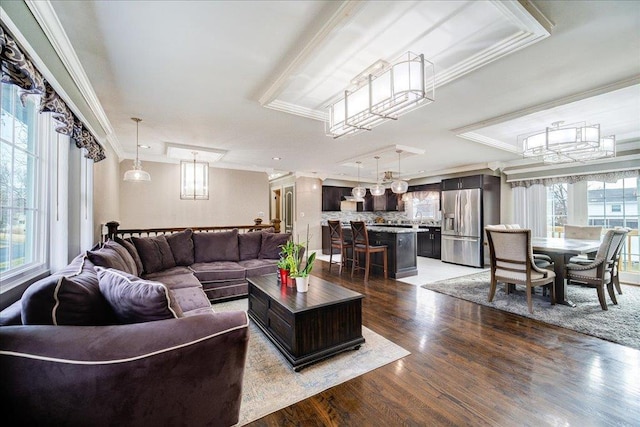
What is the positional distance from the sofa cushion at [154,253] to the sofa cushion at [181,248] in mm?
75

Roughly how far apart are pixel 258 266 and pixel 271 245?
60 centimetres

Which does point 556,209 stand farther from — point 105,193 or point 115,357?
point 105,193

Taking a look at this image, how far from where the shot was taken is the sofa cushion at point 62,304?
109cm

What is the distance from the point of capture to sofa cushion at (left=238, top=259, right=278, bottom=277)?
3.85m

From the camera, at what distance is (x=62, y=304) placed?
115 centimetres

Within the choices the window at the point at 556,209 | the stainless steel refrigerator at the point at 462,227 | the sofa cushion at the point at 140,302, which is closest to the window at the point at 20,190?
the sofa cushion at the point at 140,302

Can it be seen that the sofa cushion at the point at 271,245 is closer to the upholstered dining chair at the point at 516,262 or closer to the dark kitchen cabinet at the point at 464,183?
the upholstered dining chair at the point at 516,262

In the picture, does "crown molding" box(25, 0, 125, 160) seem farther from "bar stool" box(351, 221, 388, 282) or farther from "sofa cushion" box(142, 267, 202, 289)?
"bar stool" box(351, 221, 388, 282)

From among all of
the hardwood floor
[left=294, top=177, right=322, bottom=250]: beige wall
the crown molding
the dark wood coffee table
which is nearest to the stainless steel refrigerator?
the hardwood floor

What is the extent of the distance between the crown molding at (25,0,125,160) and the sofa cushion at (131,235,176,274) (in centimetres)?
160

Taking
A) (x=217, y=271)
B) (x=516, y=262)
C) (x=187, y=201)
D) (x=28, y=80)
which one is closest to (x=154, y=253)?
(x=217, y=271)

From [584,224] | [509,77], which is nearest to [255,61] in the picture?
[509,77]

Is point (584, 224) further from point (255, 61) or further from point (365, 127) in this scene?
point (255, 61)

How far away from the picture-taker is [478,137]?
169 inches
